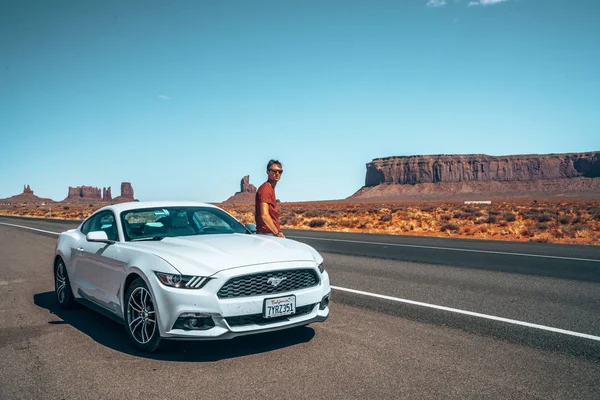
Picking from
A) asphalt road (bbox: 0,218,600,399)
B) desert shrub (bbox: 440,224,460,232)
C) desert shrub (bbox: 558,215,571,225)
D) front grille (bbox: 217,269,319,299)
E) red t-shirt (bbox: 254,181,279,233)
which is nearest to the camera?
asphalt road (bbox: 0,218,600,399)

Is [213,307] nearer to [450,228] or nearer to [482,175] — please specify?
[450,228]

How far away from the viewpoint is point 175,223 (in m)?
6.29

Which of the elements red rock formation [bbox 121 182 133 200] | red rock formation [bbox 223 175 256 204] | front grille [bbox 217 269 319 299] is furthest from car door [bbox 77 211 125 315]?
red rock formation [bbox 121 182 133 200]

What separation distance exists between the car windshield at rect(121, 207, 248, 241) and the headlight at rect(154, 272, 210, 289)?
1143 mm

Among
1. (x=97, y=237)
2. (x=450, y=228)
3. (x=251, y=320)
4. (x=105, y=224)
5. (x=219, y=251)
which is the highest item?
(x=105, y=224)

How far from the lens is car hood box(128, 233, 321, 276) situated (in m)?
4.73

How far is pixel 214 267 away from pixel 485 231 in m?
22.9

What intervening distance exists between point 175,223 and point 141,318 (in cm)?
152

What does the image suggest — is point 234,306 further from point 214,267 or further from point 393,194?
point 393,194

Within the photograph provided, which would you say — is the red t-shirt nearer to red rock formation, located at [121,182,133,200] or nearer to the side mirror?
the side mirror

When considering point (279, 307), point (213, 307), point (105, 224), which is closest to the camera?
point (213, 307)

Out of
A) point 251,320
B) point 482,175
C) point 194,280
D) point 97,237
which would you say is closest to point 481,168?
point 482,175

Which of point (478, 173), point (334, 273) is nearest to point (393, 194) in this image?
point (478, 173)

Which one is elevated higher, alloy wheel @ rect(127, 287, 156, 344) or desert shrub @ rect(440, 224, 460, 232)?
alloy wheel @ rect(127, 287, 156, 344)
